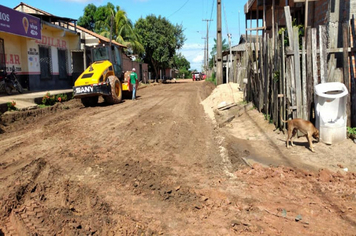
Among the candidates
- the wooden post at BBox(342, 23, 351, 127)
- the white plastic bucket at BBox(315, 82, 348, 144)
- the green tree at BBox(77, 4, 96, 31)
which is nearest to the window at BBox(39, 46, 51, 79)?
the white plastic bucket at BBox(315, 82, 348, 144)

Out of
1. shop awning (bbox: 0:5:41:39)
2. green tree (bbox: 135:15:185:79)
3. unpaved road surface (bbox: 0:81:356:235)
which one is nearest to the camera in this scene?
unpaved road surface (bbox: 0:81:356:235)

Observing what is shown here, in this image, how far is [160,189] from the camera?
486 centimetres

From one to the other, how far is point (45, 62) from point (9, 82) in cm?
495

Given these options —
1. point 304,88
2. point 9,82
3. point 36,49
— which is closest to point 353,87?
point 304,88

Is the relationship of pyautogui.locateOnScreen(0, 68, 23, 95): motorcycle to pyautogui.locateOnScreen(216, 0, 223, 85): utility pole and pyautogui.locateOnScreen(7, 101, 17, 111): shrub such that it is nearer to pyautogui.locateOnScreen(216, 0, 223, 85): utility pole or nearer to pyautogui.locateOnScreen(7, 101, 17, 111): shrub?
pyautogui.locateOnScreen(7, 101, 17, 111): shrub

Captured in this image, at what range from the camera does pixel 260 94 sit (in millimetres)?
10156

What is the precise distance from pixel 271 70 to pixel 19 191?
264 inches

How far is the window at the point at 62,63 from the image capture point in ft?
71.0

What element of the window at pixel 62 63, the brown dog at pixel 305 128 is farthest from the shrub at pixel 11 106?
the brown dog at pixel 305 128

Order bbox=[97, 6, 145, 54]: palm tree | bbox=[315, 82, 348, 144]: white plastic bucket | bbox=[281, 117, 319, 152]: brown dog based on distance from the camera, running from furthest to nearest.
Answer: bbox=[97, 6, 145, 54]: palm tree
bbox=[315, 82, 348, 144]: white plastic bucket
bbox=[281, 117, 319, 152]: brown dog

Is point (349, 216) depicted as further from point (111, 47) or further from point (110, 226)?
point (111, 47)

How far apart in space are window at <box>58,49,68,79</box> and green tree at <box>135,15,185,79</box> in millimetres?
20107

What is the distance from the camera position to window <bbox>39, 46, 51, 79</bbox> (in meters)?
19.4

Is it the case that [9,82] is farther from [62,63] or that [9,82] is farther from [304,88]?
[304,88]
